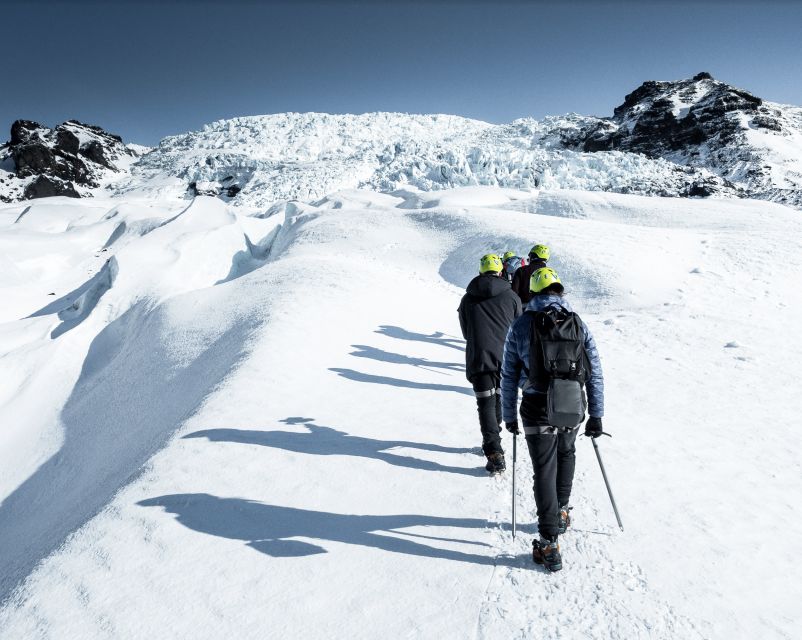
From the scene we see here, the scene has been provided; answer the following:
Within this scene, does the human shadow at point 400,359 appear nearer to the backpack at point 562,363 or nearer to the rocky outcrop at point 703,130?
the backpack at point 562,363

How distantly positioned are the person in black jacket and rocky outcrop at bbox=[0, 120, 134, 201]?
100368mm

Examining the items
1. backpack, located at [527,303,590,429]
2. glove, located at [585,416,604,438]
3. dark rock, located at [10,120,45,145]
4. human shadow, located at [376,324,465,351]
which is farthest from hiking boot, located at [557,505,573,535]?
dark rock, located at [10,120,45,145]

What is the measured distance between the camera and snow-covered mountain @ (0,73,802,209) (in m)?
54.2

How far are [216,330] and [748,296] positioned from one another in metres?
15.1

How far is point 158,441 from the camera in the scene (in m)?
6.32

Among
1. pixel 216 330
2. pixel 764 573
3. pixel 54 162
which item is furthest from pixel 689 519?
pixel 54 162

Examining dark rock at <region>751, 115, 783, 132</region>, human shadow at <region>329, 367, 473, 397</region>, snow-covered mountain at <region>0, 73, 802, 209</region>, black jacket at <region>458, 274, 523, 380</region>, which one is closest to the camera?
black jacket at <region>458, 274, 523, 380</region>

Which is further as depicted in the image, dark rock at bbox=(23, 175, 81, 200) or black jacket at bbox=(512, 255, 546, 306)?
dark rock at bbox=(23, 175, 81, 200)

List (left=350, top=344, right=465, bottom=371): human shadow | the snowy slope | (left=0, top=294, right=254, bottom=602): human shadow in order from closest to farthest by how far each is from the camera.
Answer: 1. (left=0, top=294, right=254, bottom=602): human shadow
2. (left=350, top=344, right=465, bottom=371): human shadow
3. the snowy slope

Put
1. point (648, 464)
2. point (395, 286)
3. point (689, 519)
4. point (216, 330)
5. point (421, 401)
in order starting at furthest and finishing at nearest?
point (395, 286) < point (216, 330) < point (421, 401) < point (648, 464) < point (689, 519)

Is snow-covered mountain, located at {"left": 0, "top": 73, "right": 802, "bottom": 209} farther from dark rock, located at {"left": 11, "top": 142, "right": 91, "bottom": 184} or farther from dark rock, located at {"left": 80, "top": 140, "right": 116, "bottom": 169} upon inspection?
dark rock, located at {"left": 11, "top": 142, "right": 91, "bottom": 184}

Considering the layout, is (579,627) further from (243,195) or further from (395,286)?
(243,195)

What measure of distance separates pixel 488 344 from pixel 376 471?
195 centimetres

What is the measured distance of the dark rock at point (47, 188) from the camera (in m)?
80.1
